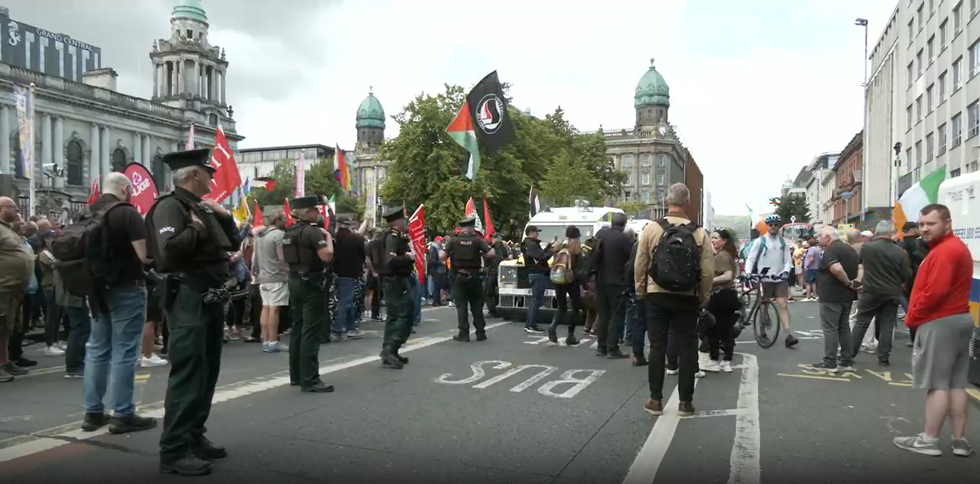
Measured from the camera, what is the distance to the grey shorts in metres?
5.32

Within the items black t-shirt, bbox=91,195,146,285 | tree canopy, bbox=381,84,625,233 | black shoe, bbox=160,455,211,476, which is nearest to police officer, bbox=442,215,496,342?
black t-shirt, bbox=91,195,146,285

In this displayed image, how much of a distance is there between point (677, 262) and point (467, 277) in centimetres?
569

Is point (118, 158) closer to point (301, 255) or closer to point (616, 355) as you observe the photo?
point (616, 355)

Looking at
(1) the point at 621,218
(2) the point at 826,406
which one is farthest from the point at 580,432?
(1) the point at 621,218

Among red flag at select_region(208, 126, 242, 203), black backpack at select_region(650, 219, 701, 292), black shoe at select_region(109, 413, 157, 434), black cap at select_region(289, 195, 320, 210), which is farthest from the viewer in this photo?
red flag at select_region(208, 126, 242, 203)

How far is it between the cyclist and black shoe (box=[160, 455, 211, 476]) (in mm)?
8958

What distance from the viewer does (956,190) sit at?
8938 millimetres

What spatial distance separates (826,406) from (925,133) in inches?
1728

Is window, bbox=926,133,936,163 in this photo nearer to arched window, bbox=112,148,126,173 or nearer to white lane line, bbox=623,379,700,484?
white lane line, bbox=623,379,700,484

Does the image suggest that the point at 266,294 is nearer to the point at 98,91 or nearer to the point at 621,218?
the point at 621,218

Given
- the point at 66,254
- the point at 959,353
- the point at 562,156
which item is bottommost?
the point at 959,353

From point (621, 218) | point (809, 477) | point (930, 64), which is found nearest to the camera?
point (809, 477)

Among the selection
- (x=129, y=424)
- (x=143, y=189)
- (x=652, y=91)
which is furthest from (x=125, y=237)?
(x=652, y=91)

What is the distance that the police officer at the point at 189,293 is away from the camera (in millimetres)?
4707
